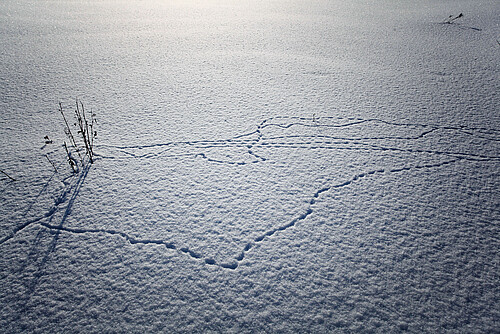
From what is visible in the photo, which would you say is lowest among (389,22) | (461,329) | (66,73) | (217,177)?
(461,329)

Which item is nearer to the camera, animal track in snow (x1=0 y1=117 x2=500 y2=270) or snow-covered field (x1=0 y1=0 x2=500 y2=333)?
snow-covered field (x1=0 y1=0 x2=500 y2=333)

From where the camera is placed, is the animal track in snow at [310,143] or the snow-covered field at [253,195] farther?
the animal track in snow at [310,143]

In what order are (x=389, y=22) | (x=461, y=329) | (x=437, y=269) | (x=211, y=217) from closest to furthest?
(x=461, y=329), (x=437, y=269), (x=211, y=217), (x=389, y=22)

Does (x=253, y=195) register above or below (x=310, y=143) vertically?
below

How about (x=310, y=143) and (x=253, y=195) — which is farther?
(x=310, y=143)

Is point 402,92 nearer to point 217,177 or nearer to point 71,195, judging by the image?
point 217,177

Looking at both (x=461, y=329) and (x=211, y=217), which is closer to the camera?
(x=461, y=329)

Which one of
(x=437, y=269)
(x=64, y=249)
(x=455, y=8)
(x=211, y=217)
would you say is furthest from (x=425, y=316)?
(x=455, y=8)

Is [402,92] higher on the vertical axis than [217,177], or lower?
higher
